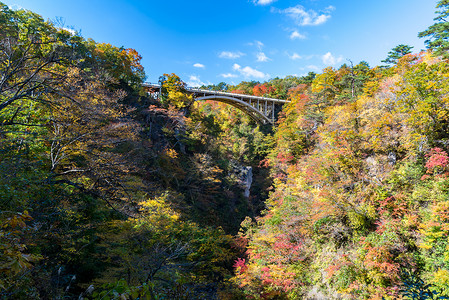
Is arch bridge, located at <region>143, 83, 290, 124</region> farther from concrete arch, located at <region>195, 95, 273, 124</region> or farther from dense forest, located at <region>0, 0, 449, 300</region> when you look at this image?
dense forest, located at <region>0, 0, 449, 300</region>

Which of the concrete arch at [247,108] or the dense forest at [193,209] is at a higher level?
the concrete arch at [247,108]

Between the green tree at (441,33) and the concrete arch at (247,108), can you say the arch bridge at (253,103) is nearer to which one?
the concrete arch at (247,108)

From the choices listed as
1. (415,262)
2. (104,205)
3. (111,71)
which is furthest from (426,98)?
(111,71)

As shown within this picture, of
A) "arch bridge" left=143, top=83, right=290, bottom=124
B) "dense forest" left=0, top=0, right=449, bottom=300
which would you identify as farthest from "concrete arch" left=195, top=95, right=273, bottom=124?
"dense forest" left=0, top=0, right=449, bottom=300

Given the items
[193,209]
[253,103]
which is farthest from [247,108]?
[193,209]

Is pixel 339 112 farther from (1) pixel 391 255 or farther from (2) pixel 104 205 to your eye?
(2) pixel 104 205

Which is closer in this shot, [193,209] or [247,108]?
[193,209]

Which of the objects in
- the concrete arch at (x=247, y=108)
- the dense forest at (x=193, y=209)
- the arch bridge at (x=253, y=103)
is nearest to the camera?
the dense forest at (x=193, y=209)

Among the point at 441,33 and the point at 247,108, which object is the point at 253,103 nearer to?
the point at 247,108

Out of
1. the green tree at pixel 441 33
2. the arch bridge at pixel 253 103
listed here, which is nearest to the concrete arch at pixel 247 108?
the arch bridge at pixel 253 103

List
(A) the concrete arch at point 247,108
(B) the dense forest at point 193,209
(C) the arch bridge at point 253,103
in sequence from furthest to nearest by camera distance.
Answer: (A) the concrete arch at point 247,108
(C) the arch bridge at point 253,103
(B) the dense forest at point 193,209

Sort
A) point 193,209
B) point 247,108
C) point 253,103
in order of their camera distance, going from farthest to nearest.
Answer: point 253,103, point 247,108, point 193,209

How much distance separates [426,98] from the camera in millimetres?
7977

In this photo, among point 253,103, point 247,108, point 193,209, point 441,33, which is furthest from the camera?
point 253,103
